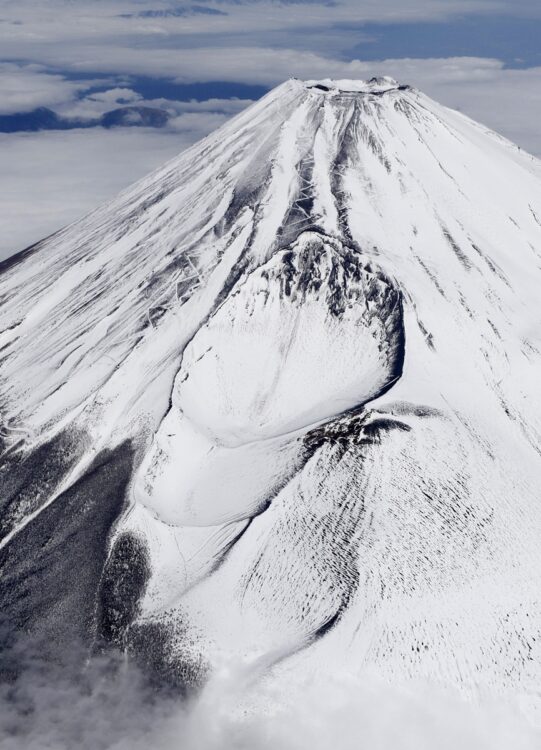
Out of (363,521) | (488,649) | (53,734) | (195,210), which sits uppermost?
(195,210)

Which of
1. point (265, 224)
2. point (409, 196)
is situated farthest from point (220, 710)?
point (409, 196)

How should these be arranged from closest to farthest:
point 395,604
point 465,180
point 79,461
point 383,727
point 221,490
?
point 383,727 < point 395,604 < point 221,490 < point 79,461 < point 465,180

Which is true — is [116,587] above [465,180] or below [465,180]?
below

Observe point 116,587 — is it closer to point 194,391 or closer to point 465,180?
point 194,391

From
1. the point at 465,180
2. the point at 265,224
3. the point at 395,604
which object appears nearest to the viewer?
the point at 395,604

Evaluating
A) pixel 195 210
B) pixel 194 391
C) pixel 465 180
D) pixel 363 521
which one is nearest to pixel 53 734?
pixel 363 521

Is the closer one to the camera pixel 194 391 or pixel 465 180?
pixel 194 391
